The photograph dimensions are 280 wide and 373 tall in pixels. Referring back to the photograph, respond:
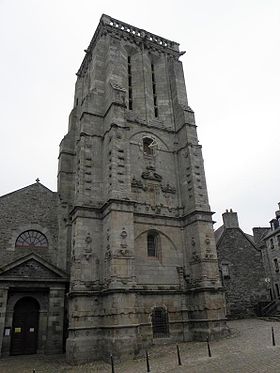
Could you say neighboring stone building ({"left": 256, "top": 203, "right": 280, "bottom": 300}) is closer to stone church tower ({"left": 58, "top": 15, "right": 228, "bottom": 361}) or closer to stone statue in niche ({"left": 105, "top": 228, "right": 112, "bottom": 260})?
stone church tower ({"left": 58, "top": 15, "right": 228, "bottom": 361})

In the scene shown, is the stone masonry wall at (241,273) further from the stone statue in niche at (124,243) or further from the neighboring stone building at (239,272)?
the stone statue in niche at (124,243)

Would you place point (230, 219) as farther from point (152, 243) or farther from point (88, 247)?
point (88, 247)

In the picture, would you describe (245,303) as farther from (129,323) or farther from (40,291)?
(40,291)

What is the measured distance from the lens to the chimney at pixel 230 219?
30.1 m

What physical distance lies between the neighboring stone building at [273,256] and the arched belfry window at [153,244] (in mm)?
19413

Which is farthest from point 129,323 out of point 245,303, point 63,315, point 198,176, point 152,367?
point 245,303

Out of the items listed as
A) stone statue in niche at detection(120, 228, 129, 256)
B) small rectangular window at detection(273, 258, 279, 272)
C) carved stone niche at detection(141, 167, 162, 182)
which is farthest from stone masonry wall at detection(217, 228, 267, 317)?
stone statue in niche at detection(120, 228, 129, 256)

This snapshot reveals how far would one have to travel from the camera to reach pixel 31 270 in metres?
18.3

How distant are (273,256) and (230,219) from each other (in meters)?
8.30

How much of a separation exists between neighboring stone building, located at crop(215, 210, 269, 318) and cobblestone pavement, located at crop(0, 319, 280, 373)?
10.7m

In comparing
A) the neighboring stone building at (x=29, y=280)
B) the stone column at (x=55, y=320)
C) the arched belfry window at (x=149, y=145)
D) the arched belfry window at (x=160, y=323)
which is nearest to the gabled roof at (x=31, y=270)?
the neighboring stone building at (x=29, y=280)

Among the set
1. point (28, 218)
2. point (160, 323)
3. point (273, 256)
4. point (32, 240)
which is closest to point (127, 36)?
point (28, 218)

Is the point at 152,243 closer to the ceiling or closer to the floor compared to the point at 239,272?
closer to the ceiling

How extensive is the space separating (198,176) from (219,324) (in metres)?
9.09
